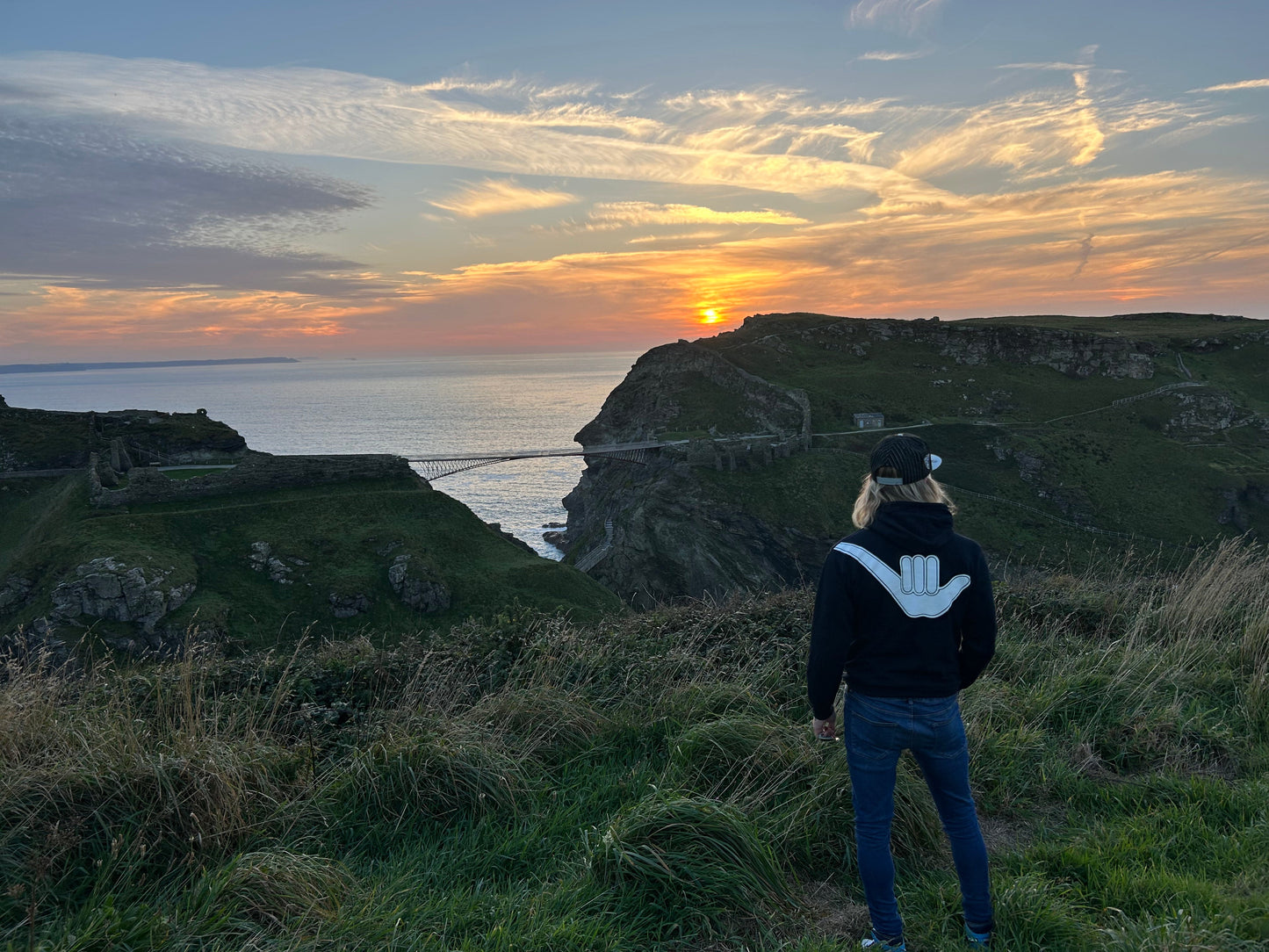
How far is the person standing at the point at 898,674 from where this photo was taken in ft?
10.6

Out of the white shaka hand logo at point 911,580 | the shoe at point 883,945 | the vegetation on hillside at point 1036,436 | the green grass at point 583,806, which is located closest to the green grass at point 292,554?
the green grass at point 583,806

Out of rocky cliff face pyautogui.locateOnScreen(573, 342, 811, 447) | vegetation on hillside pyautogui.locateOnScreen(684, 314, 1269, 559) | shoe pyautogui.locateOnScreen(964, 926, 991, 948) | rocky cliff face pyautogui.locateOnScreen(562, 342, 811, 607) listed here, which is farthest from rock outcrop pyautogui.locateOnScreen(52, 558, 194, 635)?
rocky cliff face pyautogui.locateOnScreen(573, 342, 811, 447)

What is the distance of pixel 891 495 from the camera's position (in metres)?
3.40

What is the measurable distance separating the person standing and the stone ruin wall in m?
41.5

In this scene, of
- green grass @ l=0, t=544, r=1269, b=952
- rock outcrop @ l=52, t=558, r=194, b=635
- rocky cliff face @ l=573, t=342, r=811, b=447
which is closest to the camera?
green grass @ l=0, t=544, r=1269, b=952

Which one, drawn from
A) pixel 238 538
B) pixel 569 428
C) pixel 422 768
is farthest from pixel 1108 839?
pixel 569 428

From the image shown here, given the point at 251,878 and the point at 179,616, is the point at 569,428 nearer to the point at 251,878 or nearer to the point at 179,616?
the point at 179,616

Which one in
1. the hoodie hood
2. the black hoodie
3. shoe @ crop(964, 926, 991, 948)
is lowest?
shoe @ crop(964, 926, 991, 948)

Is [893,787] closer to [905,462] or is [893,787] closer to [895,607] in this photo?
[895,607]

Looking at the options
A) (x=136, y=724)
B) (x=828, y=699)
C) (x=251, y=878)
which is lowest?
(x=251, y=878)

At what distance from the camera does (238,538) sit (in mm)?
35219

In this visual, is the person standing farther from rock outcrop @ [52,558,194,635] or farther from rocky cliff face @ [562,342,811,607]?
rocky cliff face @ [562,342,811,607]

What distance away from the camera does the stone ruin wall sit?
121ft

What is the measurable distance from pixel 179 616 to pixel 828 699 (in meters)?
33.9
